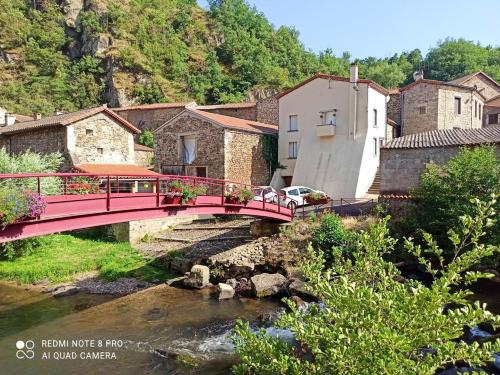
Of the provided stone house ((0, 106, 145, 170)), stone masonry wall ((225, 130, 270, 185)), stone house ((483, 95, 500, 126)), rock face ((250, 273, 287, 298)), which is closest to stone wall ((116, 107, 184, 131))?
stone house ((0, 106, 145, 170))

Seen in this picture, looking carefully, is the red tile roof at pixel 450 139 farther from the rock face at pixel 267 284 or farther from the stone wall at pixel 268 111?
Result: the stone wall at pixel 268 111

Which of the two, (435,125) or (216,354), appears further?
(435,125)

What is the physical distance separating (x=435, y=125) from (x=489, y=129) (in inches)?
431

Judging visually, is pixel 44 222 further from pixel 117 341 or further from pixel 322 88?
pixel 322 88

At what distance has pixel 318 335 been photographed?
14.8ft

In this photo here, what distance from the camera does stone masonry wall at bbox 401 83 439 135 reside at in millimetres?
32812

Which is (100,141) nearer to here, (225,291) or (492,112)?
(225,291)

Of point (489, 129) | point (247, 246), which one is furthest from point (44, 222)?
point (489, 129)

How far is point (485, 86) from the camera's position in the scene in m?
43.0

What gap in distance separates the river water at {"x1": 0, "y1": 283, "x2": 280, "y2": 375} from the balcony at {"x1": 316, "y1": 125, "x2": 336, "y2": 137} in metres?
16.4

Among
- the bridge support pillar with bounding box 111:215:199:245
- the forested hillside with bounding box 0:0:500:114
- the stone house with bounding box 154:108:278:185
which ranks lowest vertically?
the bridge support pillar with bounding box 111:215:199:245

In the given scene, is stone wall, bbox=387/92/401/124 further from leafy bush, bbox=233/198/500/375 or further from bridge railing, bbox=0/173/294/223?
leafy bush, bbox=233/198/500/375

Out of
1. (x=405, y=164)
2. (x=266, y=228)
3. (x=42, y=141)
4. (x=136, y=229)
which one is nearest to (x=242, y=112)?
(x=42, y=141)

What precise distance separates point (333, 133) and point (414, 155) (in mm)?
7826
